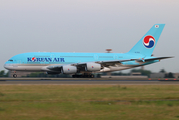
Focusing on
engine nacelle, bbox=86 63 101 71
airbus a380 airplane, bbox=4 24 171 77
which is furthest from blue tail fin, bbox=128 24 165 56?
engine nacelle, bbox=86 63 101 71

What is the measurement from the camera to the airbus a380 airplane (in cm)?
3388

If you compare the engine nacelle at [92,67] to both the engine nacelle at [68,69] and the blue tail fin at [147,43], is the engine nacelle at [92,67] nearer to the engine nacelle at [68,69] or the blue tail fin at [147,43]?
the engine nacelle at [68,69]

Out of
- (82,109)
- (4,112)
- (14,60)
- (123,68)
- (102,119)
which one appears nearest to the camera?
(102,119)

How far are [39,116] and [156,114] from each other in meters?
4.09

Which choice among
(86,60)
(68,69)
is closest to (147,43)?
(86,60)

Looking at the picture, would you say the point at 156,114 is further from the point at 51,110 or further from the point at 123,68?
the point at 123,68

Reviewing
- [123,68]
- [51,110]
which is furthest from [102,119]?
[123,68]

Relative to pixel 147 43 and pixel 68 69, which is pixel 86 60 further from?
pixel 147 43

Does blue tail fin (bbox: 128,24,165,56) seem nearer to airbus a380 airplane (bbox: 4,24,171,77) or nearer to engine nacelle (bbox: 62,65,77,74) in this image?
airbus a380 airplane (bbox: 4,24,171,77)

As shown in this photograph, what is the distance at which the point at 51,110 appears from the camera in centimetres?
878

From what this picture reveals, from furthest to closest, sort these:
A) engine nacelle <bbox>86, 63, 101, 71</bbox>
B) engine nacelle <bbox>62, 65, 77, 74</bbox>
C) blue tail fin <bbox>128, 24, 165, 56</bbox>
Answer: blue tail fin <bbox>128, 24, 165, 56</bbox> < engine nacelle <bbox>86, 63, 101, 71</bbox> < engine nacelle <bbox>62, 65, 77, 74</bbox>

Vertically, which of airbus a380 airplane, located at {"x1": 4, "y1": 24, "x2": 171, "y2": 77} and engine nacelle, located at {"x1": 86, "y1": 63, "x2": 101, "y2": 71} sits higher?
airbus a380 airplane, located at {"x1": 4, "y1": 24, "x2": 171, "y2": 77}

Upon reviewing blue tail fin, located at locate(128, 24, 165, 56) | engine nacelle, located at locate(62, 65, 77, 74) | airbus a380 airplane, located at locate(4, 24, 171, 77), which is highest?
blue tail fin, located at locate(128, 24, 165, 56)

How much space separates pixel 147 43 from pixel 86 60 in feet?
36.2
